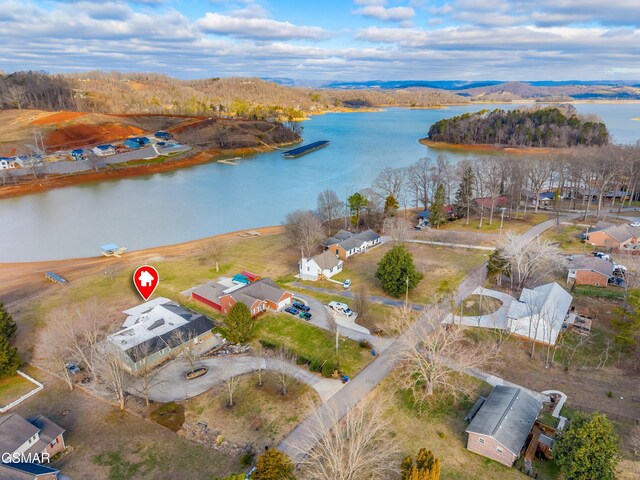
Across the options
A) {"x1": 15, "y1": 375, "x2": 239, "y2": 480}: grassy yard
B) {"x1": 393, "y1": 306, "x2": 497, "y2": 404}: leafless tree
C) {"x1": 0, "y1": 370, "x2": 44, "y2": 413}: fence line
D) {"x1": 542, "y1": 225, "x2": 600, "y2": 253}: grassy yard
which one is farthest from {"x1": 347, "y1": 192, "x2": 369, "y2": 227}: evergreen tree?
{"x1": 0, "y1": 370, "x2": 44, "y2": 413}: fence line

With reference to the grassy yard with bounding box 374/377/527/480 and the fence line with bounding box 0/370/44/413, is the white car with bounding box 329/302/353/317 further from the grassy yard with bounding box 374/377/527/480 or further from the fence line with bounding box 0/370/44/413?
the fence line with bounding box 0/370/44/413

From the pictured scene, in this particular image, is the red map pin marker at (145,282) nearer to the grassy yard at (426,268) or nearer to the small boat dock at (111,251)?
the grassy yard at (426,268)

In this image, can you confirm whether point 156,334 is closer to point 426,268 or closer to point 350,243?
point 350,243

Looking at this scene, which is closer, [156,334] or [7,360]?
[7,360]

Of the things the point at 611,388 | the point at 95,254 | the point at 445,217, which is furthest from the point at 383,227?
the point at 95,254

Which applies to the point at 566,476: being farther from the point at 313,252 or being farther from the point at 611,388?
the point at 313,252

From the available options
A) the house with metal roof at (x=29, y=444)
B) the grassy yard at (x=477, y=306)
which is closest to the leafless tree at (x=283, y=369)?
the house with metal roof at (x=29, y=444)

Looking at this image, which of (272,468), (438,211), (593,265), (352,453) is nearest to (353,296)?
(352,453)
